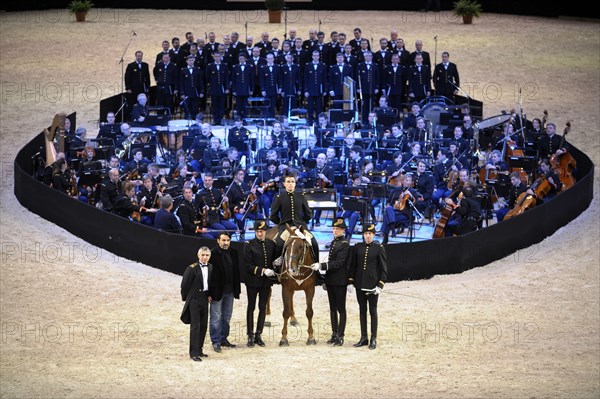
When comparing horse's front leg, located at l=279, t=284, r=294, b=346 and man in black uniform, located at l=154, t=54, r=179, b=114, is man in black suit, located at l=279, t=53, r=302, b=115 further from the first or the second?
horse's front leg, located at l=279, t=284, r=294, b=346

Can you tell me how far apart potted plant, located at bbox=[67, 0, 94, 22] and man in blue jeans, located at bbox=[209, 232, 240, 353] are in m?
21.8

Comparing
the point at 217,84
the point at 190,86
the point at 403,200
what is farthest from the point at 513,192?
the point at 190,86

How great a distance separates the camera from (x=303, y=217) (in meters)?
14.5

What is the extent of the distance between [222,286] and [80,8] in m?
22.2

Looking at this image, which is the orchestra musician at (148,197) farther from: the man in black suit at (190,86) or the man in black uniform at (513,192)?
the man in black suit at (190,86)

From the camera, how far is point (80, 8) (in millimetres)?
34250

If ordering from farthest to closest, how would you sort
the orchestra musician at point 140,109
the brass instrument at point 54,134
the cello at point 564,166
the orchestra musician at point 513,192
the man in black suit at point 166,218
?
the orchestra musician at point 140,109
the brass instrument at point 54,134
the cello at point 564,166
the orchestra musician at point 513,192
the man in black suit at point 166,218

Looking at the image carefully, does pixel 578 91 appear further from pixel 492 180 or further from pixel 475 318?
pixel 475 318

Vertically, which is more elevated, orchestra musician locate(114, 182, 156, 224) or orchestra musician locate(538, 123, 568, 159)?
orchestra musician locate(538, 123, 568, 159)

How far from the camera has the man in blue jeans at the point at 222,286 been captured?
13.7 meters

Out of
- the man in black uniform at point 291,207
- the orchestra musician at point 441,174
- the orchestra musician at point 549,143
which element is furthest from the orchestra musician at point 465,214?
the man in black uniform at point 291,207

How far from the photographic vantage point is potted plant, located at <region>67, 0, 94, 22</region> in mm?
34281

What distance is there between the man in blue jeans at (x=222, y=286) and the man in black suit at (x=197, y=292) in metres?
0.09

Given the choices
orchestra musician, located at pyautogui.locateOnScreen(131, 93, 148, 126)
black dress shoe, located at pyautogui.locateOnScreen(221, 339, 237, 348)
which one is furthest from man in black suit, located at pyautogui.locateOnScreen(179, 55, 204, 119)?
black dress shoe, located at pyautogui.locateOnScreen(221, 339, 237, 348)
